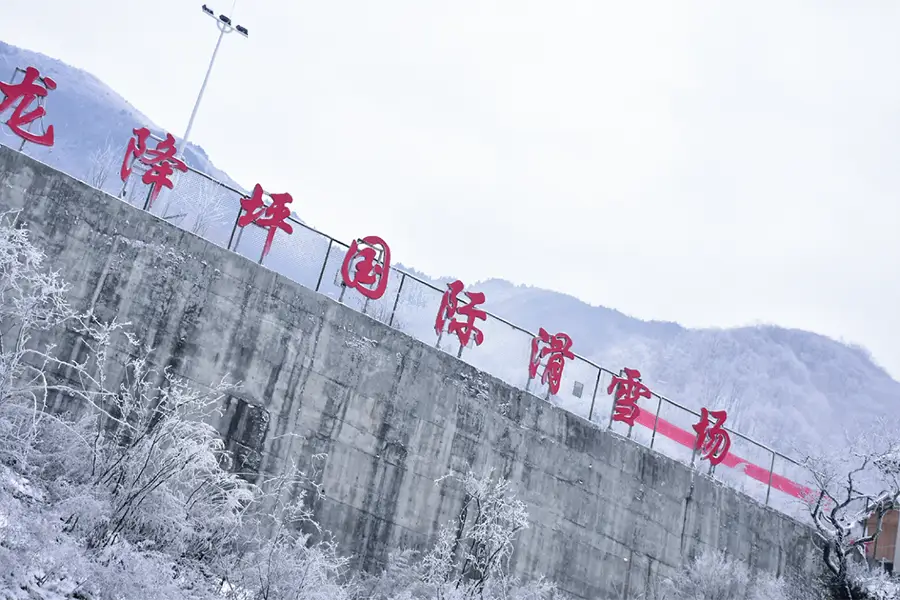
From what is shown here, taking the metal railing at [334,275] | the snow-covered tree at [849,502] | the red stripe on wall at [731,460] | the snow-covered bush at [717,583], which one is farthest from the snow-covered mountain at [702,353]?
the snow-covered bush at [717,583]

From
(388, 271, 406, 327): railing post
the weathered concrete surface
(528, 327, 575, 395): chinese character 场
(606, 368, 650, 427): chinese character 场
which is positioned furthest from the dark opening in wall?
(606, 368, 650, 427): chinese character 场

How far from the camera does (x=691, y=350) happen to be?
145125 millimetres

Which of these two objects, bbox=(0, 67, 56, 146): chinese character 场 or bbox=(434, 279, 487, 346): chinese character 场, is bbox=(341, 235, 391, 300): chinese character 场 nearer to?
bbox=(434, 279, 487, 346): chinese character 场

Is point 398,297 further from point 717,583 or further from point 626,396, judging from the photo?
point 717,583

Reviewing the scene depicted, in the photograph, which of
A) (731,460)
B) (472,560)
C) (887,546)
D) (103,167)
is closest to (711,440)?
(731,460)

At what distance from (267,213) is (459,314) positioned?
4697 millimetres

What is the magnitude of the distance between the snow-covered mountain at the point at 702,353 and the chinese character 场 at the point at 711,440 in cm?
9962

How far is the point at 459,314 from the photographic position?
17594 mm

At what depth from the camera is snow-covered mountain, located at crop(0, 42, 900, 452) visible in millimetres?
128000

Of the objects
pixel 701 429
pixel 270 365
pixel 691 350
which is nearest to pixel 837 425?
pixel 691 350

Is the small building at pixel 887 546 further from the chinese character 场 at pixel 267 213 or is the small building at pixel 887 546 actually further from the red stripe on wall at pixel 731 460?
the chinese character 场 at pixel 267 213

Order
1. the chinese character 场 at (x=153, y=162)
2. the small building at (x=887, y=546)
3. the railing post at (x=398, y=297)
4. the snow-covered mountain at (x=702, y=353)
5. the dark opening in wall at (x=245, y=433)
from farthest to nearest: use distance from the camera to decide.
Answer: the snow-covered mountain at (x=702, y=353) < the small building at (x=887, y=546) < the railing post at (x=398, y=297) < the chinese character 场 at (x=153, y=162) < the dark opening in wall at (x=245, y=433)

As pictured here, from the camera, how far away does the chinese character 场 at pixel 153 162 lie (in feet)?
48.8

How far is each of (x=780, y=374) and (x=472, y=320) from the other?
140 metres
